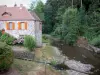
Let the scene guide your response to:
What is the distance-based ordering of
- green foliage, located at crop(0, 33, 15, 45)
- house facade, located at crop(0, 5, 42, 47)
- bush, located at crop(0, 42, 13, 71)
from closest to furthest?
bush, located at crop(0, 42, 13, 71)
green foliage, located at crop(0, 33, 15, 45)
house facade, located at crop(0, 5, 42, 47)

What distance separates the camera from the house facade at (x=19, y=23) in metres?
30.4

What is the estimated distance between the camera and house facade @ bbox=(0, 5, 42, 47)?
30.4 m

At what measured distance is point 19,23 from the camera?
100 feet

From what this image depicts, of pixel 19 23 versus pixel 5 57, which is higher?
pixel 19 23

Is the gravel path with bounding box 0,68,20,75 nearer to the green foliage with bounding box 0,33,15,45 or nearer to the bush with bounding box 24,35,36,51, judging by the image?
the bush with bounding box 24,35,36,51

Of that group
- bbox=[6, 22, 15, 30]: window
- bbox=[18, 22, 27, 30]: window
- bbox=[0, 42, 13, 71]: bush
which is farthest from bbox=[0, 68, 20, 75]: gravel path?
bbox=[6, 22, 15, 30]: window

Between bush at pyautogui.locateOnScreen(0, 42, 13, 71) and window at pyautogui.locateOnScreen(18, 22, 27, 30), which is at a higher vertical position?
window at pyautogui.locateOnScreen(18, 22, 27, 30)

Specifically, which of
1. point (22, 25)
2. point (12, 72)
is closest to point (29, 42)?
point (22, 25)

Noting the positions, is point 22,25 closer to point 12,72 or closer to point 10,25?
point 10,25

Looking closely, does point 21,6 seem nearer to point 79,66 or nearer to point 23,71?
point 79,66

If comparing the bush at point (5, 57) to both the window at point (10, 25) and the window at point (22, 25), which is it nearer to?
the window at point (22, 25)

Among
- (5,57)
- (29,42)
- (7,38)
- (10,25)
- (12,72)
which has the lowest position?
(12,72)

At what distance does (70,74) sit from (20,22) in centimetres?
1437

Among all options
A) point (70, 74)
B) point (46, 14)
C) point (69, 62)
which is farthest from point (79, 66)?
point (46, 14)
